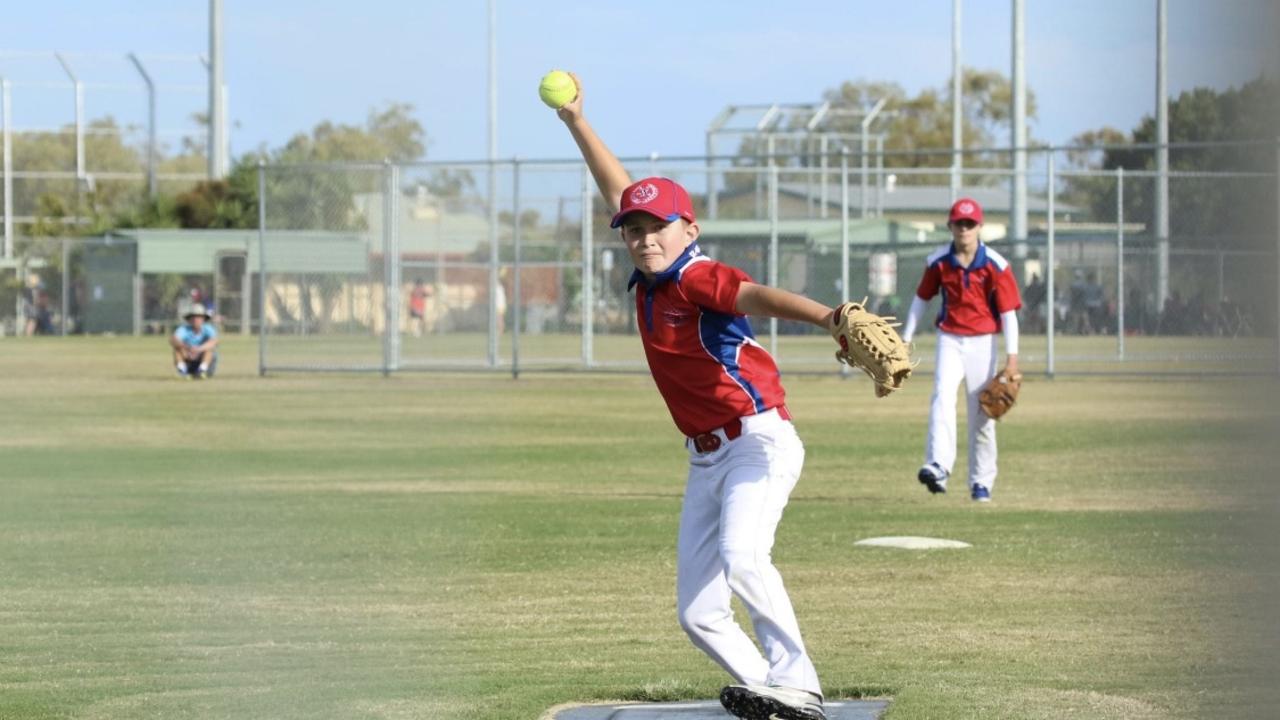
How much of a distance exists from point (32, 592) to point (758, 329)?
28.0 meters

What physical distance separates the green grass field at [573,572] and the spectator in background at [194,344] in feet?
29.6

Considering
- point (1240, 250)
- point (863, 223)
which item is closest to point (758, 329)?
point (863, 223)

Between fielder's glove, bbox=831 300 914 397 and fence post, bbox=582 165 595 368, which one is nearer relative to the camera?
fielder's glove, bbox=831 300 914 397

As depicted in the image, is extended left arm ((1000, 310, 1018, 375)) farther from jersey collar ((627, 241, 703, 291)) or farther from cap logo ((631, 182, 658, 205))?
cap logo ((631, 182, 658, 205))

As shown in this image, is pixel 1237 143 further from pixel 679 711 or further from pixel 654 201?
pixel 679 711

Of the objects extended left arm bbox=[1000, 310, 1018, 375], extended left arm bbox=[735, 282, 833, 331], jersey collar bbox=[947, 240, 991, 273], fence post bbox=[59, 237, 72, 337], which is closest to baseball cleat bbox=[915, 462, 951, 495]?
extended left arm bbox=[1000, 310, 1018, 375]

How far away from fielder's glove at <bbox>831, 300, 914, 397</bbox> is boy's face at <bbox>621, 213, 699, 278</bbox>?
2.42 feet

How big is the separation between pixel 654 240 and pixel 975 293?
7.62 m

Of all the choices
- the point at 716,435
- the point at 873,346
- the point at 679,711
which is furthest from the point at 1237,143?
the point at 679,711

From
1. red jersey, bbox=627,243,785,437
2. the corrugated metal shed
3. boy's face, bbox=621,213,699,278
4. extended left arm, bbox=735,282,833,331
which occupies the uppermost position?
the corrugated metal shed

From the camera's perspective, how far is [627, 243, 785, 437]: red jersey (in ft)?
18.5

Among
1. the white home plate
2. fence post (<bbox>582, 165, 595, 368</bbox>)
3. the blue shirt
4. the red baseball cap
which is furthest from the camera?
the blue shirt

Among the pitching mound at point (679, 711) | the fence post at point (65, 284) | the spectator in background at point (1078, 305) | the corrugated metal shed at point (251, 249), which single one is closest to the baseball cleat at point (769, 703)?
the pitching mound at point (679, 711)

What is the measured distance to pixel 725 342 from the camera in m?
5.68
